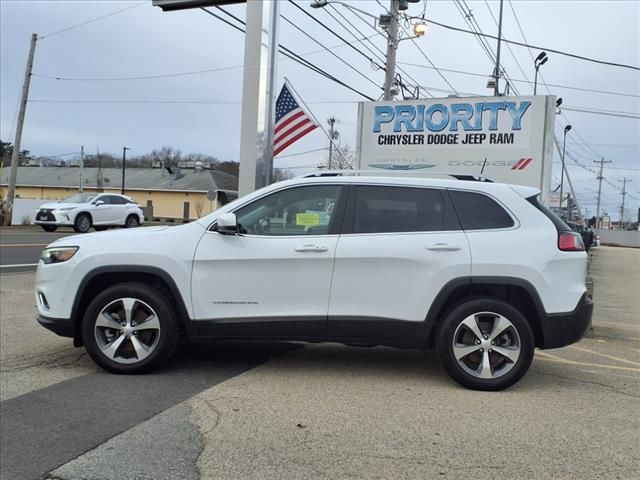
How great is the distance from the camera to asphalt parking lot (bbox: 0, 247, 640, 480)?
3.33 metres

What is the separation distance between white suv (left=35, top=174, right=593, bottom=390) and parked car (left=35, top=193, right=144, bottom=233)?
1868cm

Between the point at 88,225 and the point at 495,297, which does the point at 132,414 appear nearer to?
the point at 495,297

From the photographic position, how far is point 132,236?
4945 millimetres

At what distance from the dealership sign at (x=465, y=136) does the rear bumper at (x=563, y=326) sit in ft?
20.1

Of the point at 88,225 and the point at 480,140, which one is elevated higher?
the point at 480,140

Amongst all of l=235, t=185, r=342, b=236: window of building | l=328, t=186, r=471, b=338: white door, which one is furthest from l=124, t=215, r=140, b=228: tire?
l=328, t=186, r=471, b=338: white door

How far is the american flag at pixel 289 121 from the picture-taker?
9836 millimetres

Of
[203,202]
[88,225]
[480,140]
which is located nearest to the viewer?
[480,140]

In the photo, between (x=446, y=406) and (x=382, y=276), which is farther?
(x=382, y=276)

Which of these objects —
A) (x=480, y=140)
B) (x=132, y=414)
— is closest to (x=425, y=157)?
(x=480, y=140)

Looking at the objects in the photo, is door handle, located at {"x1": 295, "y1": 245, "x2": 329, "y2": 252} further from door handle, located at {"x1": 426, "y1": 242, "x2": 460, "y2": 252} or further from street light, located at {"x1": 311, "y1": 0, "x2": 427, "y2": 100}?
street light, located at {"x1": 311, "y1": 0, "x2": 427, "y2": 100}

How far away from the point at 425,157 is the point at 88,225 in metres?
15.9

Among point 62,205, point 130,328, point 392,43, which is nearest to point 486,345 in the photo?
point 130,328

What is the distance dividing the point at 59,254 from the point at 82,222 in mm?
18814
